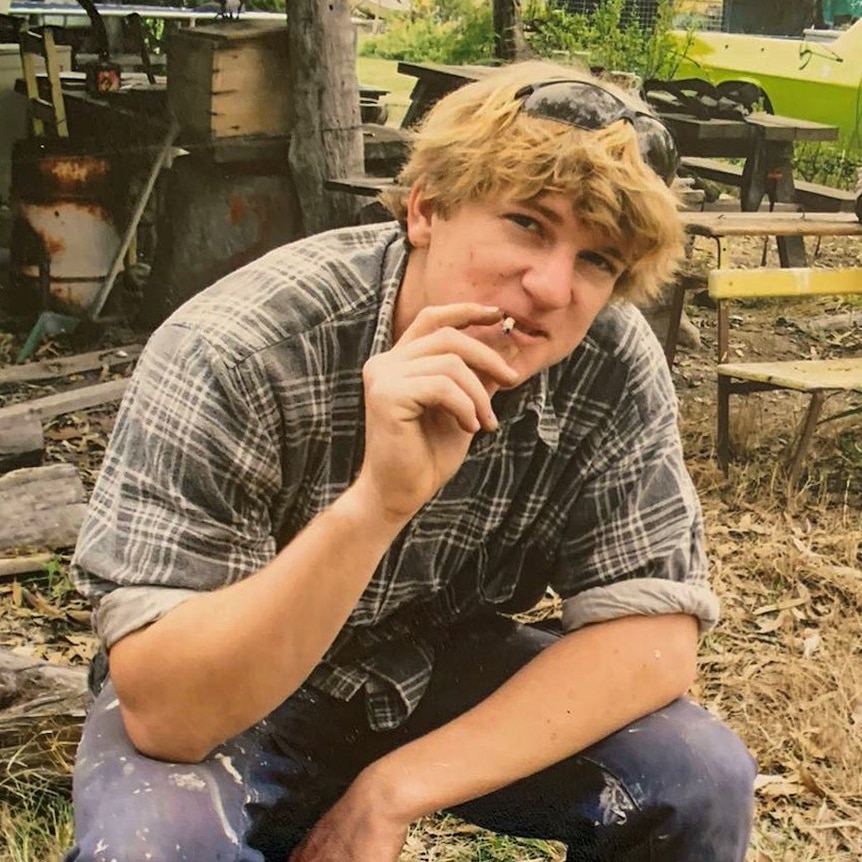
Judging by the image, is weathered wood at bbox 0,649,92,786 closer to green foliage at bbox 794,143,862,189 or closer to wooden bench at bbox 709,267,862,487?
wooden bench at bbox 709,267,862,487

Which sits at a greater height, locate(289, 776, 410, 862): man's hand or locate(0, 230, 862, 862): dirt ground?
locate(289, 776, 410, 862): man's hand

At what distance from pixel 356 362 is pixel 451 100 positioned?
0.46 meters

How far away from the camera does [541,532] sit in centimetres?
219

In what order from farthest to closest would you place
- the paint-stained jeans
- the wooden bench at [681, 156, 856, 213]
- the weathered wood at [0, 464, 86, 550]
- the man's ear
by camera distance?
the wooden bench at [681, 156, 856, 213], the weathered wood at [0, 464, 86, 550], the man's ear, the paint-stained jeans

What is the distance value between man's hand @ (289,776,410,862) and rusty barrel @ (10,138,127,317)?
540 cm

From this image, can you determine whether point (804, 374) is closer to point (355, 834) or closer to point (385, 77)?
point (355, 834)

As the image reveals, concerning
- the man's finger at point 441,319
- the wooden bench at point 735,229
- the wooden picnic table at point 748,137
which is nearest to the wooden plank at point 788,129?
the wooden picnic table at point 748,137

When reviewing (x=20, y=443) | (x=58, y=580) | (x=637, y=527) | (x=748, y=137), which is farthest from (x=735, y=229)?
(x=637, y=527)

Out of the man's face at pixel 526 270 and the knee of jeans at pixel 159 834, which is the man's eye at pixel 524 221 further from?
the knee of jeans at pixel 159 834

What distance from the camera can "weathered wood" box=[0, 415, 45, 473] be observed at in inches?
181

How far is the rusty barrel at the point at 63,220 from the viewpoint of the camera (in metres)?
6.73

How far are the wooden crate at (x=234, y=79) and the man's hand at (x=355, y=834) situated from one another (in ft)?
15.7

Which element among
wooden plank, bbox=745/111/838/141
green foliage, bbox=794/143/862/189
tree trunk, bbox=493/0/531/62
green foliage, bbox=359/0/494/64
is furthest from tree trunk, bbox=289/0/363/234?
green foliage, bbox=359/0/494/64

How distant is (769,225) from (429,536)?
13.8ft
